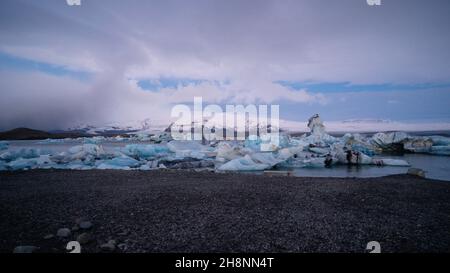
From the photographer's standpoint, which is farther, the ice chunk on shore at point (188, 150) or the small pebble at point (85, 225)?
the ice chunk on shore at point (188, 150)

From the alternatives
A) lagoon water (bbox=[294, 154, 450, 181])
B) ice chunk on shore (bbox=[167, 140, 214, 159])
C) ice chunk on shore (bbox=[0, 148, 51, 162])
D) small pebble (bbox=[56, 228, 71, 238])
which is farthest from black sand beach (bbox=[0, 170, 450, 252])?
ice chunk on shore (bbox=[0, 148, 51, 162])

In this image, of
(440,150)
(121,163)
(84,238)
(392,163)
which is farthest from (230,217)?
(440,150)

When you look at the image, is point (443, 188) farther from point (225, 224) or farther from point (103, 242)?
point (103, 242)

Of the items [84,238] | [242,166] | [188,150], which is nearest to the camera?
[84,238]

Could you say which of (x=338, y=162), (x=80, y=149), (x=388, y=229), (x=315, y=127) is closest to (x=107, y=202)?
(x=388, y=229)

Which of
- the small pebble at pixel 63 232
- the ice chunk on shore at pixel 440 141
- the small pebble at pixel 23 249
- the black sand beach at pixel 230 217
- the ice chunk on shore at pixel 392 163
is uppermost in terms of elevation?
the ice chunk on shore at pixel 440 141

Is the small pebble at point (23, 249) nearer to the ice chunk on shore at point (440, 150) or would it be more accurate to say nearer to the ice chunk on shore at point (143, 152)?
the ice chunk on shore at point (143, 152)

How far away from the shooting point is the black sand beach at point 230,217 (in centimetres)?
301

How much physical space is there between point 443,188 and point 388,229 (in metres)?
4.29

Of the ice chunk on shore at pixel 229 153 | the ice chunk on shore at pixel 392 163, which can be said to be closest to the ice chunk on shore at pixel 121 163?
the ice chunk on shore at pixel 229 153

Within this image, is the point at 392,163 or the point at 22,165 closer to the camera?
the point at 22,165

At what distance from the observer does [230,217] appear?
3.86 metres

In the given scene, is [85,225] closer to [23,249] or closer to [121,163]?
[23,249]

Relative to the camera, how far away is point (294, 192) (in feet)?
18.3
